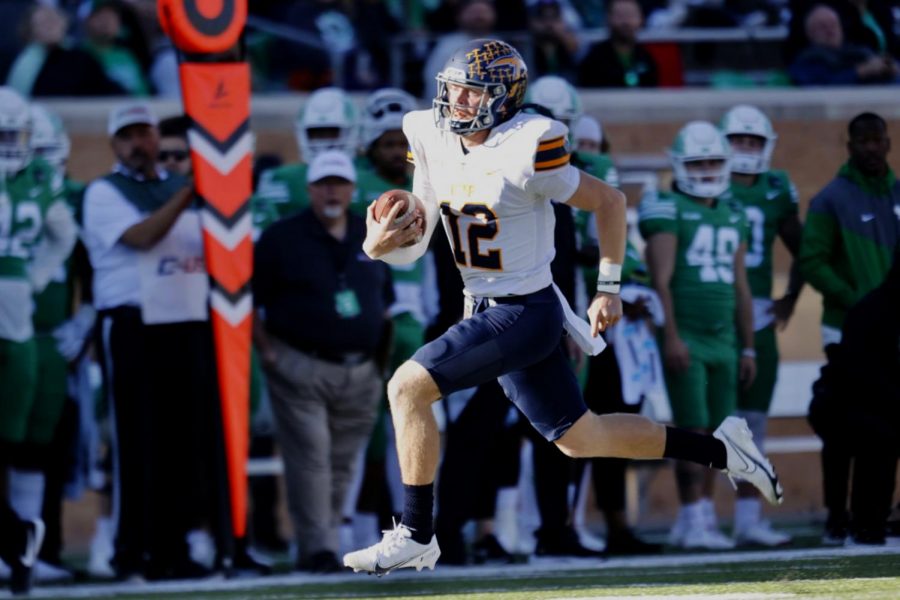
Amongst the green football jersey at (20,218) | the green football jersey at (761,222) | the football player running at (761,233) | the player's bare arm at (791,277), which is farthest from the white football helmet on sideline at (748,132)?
the green football jersey at (20,218)

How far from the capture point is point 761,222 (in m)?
9.68

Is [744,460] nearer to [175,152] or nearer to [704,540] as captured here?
[704,540]

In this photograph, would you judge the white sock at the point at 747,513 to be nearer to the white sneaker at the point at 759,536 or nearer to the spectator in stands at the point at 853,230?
the white sneaker at the point at 759,536

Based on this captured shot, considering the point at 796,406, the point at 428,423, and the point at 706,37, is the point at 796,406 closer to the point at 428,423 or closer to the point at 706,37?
the point at 706,37

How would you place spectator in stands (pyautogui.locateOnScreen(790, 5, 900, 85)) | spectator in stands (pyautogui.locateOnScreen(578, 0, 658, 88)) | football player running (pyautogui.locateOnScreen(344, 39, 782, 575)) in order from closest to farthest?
football player running (pyautogui.locateOnScreen(344, 39, 782, 575)) → spectator in stands (pyautogui.locateOnScreen(578, 0, 658, 88)) → spectator in stands (pyautogui.locateOnScreen(790, 5, 900, 85))

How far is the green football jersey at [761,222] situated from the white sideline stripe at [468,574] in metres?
1.64

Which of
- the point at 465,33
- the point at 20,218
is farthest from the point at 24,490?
the point at 465,33

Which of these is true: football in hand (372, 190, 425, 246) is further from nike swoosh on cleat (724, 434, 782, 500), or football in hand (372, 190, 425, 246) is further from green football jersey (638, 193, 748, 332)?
green football jersey (638, 193, 748, 332)

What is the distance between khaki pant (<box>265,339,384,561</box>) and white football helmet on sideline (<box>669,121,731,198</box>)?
1.82 metres

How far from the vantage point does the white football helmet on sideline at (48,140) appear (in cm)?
922

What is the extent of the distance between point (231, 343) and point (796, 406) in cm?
410

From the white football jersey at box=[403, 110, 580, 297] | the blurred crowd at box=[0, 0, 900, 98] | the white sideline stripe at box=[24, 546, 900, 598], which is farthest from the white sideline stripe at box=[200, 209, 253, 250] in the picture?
the blurred crowd at box=[0, 0, 900, 98]

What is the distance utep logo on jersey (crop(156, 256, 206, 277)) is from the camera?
850 cm

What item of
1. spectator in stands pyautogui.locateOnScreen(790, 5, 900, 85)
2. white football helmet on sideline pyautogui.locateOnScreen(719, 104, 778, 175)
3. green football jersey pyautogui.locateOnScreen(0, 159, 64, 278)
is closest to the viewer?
green football jersey pyautogui.locateOnScreen(0, 159, 64, 278)
